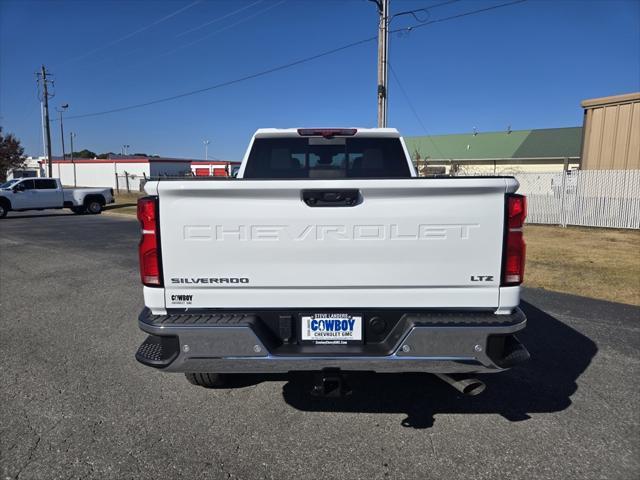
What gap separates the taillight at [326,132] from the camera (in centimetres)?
431

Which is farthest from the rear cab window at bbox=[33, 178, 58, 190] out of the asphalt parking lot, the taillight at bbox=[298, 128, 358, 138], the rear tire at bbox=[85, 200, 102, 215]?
the taillight at bbox=[298, 128, 358, 138]

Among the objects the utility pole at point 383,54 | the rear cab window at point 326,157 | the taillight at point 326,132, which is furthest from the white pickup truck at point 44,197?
the taillight at point 326,132

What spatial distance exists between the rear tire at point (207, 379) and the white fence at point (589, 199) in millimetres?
15295

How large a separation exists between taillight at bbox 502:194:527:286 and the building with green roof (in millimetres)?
32655

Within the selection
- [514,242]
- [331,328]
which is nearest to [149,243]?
[331,328]

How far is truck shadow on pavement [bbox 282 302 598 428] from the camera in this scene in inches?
135

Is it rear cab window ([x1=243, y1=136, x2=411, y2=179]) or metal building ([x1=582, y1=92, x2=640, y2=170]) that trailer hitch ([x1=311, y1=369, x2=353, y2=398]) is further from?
metal building ([x1=582, y1=92, x2=640, y2=170])

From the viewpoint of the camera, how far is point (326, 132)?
4.30m

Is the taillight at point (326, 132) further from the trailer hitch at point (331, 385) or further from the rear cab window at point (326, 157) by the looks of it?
the trailer hitch at point (331, 385)

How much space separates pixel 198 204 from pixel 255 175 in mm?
2026

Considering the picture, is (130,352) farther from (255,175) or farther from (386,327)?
(386,327)

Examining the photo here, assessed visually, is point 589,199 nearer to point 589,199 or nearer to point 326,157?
point 589,199

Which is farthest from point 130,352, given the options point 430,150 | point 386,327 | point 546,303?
point 430,150

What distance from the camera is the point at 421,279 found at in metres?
2.73
